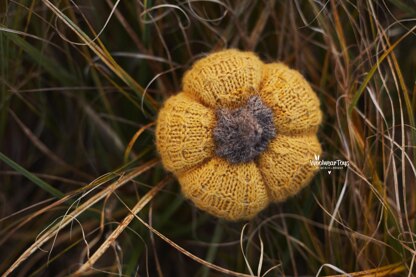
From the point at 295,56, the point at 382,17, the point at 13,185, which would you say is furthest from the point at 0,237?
the point at 382,17

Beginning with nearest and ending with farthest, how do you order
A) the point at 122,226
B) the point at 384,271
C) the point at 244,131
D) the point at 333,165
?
the point at 244,131
the point at 122,226
the point at 384,271
the point at 333,165

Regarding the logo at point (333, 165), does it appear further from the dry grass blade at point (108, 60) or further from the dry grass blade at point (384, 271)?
the dry grass blade at point (108, 60)

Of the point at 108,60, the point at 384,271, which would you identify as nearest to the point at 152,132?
the point at 108,60

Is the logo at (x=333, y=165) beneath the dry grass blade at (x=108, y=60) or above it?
beneath

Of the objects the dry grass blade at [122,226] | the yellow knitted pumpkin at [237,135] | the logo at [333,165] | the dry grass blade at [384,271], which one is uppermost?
the yellow knitted pumpkin at [237,135]

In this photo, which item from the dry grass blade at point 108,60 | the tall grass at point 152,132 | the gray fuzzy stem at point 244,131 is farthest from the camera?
the tall grass at point 152,132

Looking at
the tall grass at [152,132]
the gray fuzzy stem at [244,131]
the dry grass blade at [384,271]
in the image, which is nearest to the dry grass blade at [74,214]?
the tall grass at [152,132]

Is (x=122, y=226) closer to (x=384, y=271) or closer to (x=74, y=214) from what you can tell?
(x=74, y=214)
